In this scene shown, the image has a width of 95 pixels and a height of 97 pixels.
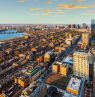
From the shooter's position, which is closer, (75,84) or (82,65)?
(75,84)

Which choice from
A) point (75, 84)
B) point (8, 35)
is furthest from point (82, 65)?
point (8, 35)

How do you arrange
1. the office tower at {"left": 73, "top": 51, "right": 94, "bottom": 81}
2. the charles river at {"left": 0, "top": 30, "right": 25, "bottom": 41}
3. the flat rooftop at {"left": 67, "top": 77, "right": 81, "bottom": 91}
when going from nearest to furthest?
the flat rooftop at {"left": 67, "top": 77, "right": 81, "bottom": 91}
the office tower at {"left": 73, "top": 51, "right": 94, "bottom": 81}
the charles river at {"left": 0, "top": 30, "right": 25, "bottom": 41}

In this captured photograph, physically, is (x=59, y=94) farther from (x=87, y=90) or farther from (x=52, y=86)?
(x=87, y=90)

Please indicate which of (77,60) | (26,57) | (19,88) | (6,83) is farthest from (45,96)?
(26,57)

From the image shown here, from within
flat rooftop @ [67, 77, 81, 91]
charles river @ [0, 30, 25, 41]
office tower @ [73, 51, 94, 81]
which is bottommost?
flat rooftop @ [67, 77, 81, 91]

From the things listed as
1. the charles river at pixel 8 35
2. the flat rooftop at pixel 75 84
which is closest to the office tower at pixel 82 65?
the flat rooftop at pixel 75 84

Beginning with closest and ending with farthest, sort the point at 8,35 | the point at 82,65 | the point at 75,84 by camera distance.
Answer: the point at 75,84 → the point at 82,65 → the point at 8,35

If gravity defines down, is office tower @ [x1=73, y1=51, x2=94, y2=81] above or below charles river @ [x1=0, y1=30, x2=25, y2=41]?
below

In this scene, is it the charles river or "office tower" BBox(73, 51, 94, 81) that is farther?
the charles river

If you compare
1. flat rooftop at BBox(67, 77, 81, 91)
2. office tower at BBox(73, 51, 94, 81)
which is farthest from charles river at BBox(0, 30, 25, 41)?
flat rooftop at BBox(67, 77, 81, 91)

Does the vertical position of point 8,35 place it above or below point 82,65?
above

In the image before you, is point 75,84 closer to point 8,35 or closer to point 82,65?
point 82,65

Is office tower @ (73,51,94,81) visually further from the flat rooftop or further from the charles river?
the charles river
